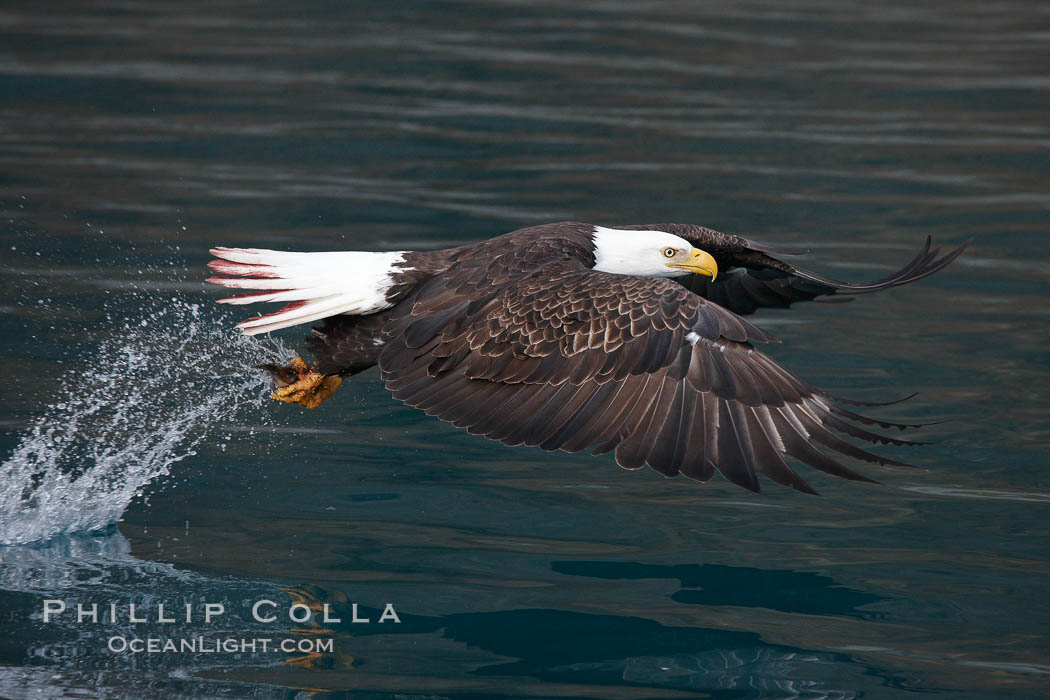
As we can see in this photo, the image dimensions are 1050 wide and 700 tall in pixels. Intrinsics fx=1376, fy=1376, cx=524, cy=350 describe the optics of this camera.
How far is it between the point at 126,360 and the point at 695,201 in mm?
3804

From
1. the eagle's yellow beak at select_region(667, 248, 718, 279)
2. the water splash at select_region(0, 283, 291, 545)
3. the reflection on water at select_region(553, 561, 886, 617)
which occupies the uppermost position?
the eagle's yellow beak at select_region(667, 248, 718, 279)

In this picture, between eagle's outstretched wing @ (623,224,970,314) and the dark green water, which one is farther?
eagle's outstretched wing @ (623,224,970,314)

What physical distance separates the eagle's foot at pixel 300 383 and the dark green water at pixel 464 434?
0.30m

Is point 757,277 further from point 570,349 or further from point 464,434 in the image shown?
point 570,349

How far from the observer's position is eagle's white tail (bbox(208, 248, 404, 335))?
472 cm

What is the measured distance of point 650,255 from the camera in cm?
523

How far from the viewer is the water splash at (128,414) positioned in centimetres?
480

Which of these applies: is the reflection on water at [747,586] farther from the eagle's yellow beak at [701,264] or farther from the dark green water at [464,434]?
the eagle's yellow beak at [701,264]

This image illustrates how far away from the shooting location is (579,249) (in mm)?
5109

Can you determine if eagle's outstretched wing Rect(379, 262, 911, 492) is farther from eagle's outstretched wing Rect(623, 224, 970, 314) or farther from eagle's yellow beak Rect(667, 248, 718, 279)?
eagle's outstretched wing Rect(623, 224, 970, 314)

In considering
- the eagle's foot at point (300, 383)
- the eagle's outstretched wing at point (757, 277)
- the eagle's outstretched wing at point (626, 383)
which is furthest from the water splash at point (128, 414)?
the eagle's outstretched wing at point (757, 277)

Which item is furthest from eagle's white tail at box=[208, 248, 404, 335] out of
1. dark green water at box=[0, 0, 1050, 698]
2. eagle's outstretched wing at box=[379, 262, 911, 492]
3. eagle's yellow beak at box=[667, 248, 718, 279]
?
eagle's yellow beak at box=[667, 248, 718, 279]

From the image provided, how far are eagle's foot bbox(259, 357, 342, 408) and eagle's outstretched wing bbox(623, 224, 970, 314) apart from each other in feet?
4.48

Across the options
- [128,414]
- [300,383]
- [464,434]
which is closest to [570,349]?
[300,383]
